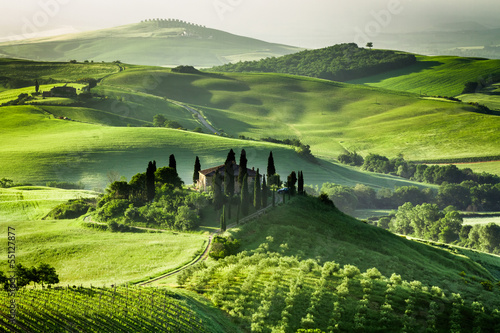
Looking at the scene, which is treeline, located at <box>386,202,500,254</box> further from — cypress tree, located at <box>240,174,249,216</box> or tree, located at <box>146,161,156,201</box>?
tree, located at <box>146,161,156,201</box>

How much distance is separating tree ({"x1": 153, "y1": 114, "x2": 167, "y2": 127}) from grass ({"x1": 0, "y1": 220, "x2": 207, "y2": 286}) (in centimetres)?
11581

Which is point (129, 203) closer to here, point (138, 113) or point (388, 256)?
point (388, 256)

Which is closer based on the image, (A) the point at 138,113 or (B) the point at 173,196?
(B) the point at 173,196

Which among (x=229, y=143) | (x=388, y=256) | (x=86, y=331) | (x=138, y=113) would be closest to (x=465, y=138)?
(x=229, y=143)

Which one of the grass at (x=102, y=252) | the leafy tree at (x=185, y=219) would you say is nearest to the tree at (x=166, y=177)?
the leafy tree at (x=185, y=219)

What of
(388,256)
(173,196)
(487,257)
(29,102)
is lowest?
(487,257)

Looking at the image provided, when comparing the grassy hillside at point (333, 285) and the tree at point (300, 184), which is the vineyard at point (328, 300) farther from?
the tree at point (300, 184)

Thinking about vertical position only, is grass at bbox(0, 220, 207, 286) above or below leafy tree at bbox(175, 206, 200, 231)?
below

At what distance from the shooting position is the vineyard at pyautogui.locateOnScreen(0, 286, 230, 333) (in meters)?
35.2

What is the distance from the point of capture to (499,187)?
161875 millimetres

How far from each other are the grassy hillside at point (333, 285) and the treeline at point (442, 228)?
5119 cm

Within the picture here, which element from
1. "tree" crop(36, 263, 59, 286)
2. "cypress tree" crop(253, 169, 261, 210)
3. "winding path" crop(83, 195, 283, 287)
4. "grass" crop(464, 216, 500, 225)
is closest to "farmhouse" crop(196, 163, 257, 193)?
"cypress tree" crop(253, 169, 261, 210)

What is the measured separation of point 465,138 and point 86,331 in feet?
633

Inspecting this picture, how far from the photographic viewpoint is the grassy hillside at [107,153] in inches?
5000
